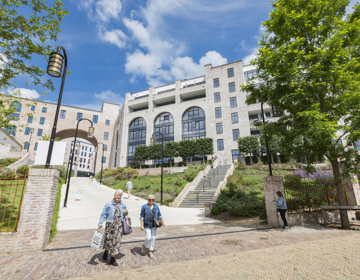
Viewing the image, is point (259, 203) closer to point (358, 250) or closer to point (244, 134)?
point (358, 250)

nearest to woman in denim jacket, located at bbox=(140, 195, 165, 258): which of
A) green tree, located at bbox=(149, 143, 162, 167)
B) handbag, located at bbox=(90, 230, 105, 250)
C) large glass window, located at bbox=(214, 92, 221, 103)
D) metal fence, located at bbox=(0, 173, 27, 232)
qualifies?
handbag, located at bbox=(90, 230, 105, 250)

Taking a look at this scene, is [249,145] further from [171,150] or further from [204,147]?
[171,150]

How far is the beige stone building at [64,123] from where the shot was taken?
42625mm

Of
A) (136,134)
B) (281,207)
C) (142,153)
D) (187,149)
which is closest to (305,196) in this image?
(281,207)

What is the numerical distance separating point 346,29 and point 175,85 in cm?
4109

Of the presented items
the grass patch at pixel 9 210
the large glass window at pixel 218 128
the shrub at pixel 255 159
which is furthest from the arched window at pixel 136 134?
the grass patch at pixel 9 210

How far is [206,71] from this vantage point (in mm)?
42094

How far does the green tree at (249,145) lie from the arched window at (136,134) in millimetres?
23157

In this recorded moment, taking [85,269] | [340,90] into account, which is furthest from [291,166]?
[85,269]

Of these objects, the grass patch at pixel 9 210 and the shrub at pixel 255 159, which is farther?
the shrub at pixel 255 159

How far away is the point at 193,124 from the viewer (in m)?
41.5

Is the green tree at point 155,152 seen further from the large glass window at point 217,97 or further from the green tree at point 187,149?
the large glass window at point 217,97

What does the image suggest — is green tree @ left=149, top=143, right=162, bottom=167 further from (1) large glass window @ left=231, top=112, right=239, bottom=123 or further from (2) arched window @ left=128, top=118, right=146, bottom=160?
(1) large glass window @ left=231, top=112, right=239, bottom=123

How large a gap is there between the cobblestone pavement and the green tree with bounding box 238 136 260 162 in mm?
25334
